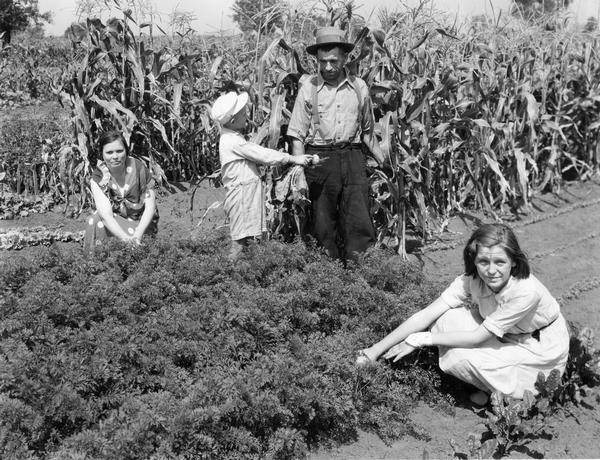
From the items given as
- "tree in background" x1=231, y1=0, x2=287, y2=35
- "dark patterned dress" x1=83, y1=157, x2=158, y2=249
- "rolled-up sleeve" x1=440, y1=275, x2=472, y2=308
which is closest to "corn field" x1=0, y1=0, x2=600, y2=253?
"tree in background" x1=231, y1=0, x2=287, y2=35

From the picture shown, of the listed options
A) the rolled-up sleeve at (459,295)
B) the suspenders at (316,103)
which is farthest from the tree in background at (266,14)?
the rolled-up sleeve at (459,295)

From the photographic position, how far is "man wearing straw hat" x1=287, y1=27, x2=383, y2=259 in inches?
196

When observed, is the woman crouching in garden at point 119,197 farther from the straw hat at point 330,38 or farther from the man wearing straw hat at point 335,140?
the straw hat at point 330,38

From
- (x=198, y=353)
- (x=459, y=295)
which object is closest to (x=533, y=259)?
(x=459, y=295)

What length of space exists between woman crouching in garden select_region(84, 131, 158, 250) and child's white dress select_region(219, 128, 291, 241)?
0.70 meters

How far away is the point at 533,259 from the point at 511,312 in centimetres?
296

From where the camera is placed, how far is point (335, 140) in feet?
16.7

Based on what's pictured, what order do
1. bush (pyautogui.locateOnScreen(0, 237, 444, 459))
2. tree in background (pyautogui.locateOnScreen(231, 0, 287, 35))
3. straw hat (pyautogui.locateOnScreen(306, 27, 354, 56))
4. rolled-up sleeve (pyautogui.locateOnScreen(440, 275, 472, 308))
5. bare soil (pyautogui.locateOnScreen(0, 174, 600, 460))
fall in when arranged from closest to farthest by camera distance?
1. bush (pyautogui.locateOnScreen(0, 237, 444, 459))
2. bare soil (pyautogui.locateOnScreen(0, 174, 600, 460))
3. rolled-up sleeve (pyautogui.locateOnScreen(440, 275, 472, 308))
4. straw hat (pyautogui.locateOnScreen(306, 27, 354, 56))
5. tree in background (pyautogui.locateOnScreen(231, 0, 287, 35))

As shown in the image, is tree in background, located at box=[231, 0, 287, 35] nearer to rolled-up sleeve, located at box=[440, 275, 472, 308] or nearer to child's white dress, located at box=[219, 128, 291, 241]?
child's white dress, located at box=[219, 128, 291, 241]

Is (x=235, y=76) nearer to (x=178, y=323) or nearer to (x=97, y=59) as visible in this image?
(x=97, y=59)

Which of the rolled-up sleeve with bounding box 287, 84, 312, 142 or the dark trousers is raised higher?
the rolled-up sleeve with bounding box 287, 84, 312, 142

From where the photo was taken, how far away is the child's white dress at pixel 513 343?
3.66m

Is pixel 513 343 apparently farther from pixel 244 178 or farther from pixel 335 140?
pixel 244 178

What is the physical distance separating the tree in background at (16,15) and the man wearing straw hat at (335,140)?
2687 centimetres
